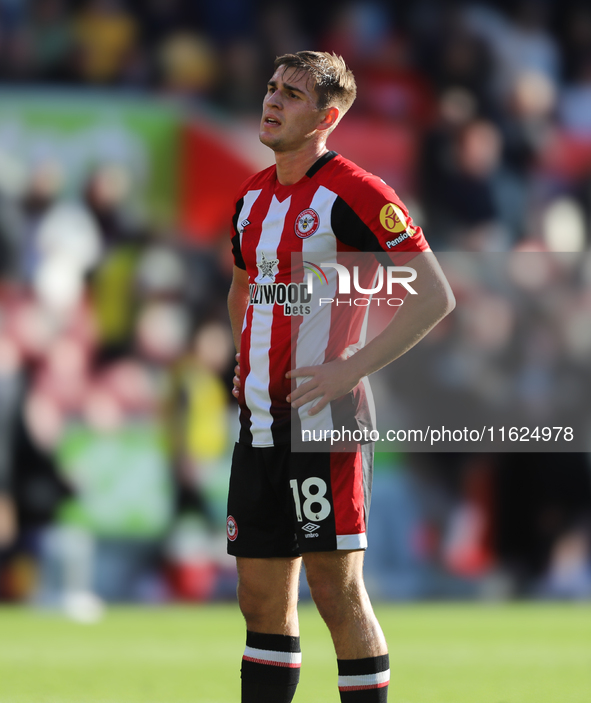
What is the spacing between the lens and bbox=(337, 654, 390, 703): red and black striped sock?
2.97 meters

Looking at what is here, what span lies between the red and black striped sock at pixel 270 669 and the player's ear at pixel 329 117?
1471mm

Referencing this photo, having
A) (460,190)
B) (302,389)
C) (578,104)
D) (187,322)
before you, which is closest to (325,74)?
(302,389)

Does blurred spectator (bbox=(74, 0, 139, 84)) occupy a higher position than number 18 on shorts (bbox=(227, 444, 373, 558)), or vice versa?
blurred spectator (bbox=(74, 0, 139, 84))

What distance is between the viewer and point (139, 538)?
25.0 feet

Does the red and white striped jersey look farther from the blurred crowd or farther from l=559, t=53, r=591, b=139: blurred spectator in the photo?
l=559, t=53, r=591, b=139: blurred spectator

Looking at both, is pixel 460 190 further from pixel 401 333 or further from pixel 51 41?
pixel 401 333

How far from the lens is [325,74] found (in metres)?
3.20

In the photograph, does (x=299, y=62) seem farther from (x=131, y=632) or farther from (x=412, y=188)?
(x=412, y=188)

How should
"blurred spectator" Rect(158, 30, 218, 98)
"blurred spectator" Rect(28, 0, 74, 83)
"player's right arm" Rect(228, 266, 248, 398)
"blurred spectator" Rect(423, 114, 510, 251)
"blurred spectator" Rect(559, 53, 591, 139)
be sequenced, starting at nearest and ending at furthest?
"player's right arm" Rect(228, 266, 248, 398), "blurred spectator" Rect(423, 114, 510, 251), "blurred spectator" Rect(28, 0, 74, 83), "blurred spectator" Rect(158, 30, 218, 98), "blurred spectator" Rect(559, 53, 591, 139)

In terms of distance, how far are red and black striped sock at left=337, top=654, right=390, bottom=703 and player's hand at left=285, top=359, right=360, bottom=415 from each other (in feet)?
2.25

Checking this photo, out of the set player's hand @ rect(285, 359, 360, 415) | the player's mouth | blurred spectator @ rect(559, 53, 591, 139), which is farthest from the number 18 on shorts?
blurred spectator @ rect(559, 53, 591, 139)

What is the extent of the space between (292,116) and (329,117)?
4.7 inches

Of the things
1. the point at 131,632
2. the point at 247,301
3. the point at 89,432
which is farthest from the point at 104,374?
the point at 247,301

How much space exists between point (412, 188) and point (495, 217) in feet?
2.33
